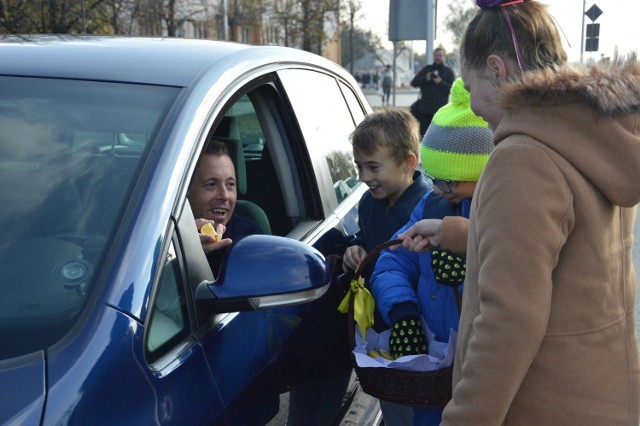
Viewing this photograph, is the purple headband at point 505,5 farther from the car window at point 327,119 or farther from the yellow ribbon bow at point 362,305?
the car window at point 327,119

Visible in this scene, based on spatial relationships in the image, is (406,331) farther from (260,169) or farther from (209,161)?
(260,169)

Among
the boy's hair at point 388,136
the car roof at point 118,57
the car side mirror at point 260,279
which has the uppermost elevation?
the car roof at point 118,57

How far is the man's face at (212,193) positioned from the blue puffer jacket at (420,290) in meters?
0.55

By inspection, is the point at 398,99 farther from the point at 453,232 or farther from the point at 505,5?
the point at 505,5

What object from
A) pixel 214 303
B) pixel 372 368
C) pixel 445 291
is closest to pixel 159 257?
pixel 214 303

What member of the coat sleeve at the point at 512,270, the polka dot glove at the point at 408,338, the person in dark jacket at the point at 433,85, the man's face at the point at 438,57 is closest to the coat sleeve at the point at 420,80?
the person in dark jacket at the point at 433,85

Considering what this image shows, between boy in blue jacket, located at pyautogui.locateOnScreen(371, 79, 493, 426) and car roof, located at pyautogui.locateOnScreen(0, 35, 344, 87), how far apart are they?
64 cm

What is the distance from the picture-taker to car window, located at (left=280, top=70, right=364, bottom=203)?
120 inches

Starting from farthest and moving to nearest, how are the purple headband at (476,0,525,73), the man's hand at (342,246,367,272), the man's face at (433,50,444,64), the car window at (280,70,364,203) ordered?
the man's face at (433,50,444,64) < the car window at (280,70,364,203) < the man's hand at (342,246,367,272) < the purple headband at (476,0,525,73)

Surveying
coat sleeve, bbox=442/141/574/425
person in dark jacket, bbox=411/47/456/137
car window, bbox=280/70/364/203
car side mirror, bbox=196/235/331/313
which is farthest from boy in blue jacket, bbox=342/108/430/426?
person in dark jacket, bbox=411/47/456/137

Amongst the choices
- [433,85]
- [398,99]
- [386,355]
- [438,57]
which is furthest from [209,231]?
[398,99]

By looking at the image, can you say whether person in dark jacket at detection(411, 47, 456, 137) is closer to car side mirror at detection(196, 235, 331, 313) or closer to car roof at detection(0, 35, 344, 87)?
car roof at detection(0, 35, 344, 87)

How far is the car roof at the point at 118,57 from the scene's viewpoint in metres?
2.19

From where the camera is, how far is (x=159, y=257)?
5.72 feet
